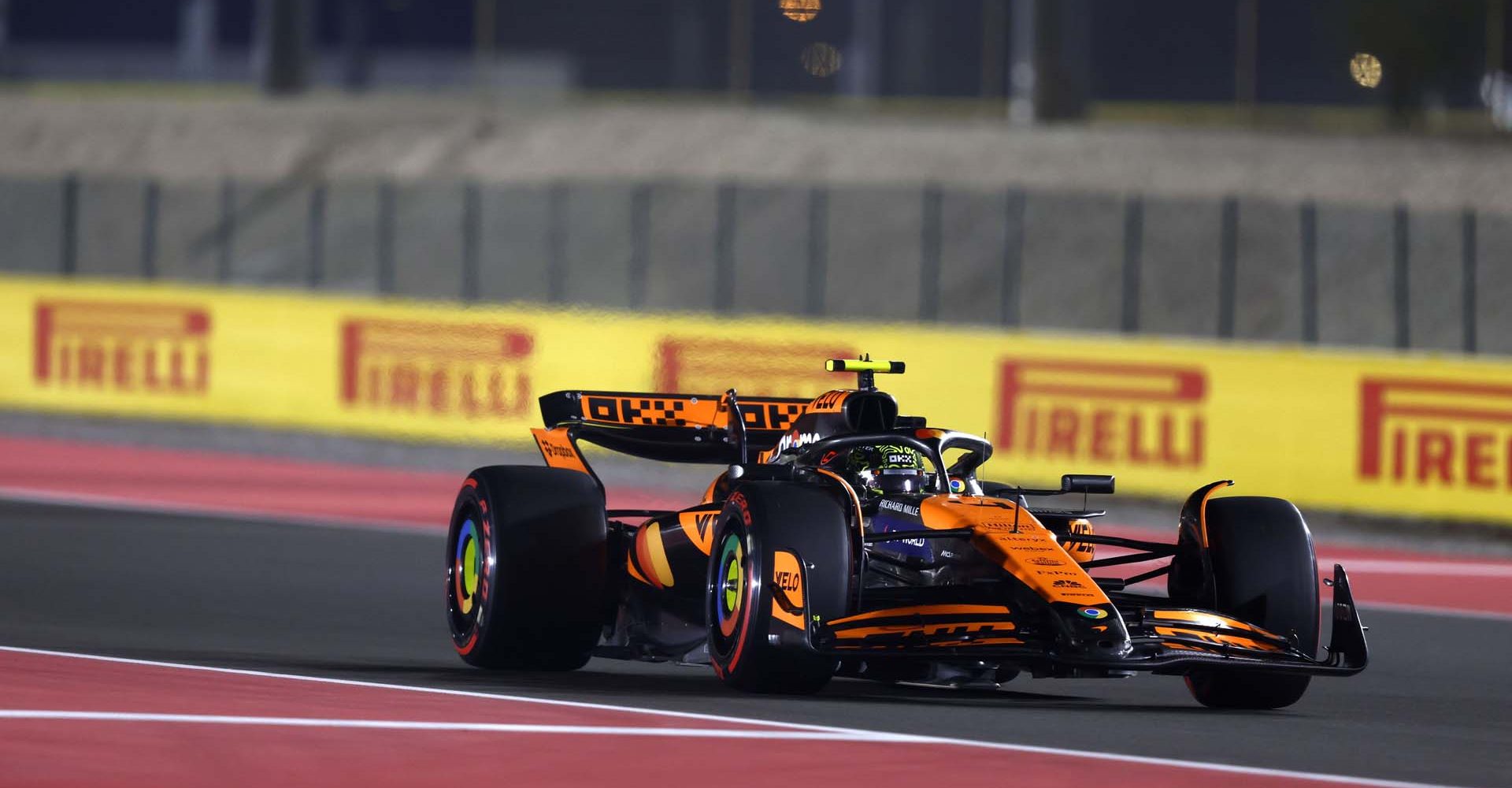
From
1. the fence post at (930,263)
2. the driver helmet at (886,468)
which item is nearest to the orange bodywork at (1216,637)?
the driver helmet at (886,468)

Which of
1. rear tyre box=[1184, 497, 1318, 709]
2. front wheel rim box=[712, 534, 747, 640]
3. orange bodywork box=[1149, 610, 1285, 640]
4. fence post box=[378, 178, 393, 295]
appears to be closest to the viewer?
orange bodywork box=[1149, 610, 1285, 640]

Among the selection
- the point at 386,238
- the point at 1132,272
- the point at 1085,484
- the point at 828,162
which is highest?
the point at 828,162

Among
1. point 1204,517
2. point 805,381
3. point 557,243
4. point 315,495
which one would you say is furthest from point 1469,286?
point 1204,517

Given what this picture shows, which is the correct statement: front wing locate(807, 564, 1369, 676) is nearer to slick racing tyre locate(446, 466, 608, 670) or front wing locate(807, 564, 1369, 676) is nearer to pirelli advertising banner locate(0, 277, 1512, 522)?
slick racing tyre locate(446, 466, 608, 670)

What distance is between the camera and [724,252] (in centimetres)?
3525

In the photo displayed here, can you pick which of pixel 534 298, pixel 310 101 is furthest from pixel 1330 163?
pixel 310 101

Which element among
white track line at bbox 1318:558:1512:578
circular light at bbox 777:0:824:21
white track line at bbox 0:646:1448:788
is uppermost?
circular light at bbox 777:0:824:21

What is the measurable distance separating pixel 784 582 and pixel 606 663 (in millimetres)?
2680

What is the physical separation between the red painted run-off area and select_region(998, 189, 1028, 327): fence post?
38.0 ft

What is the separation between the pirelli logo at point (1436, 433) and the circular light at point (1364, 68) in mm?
19733

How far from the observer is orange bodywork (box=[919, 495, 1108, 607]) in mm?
10844

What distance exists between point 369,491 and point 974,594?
11.8m

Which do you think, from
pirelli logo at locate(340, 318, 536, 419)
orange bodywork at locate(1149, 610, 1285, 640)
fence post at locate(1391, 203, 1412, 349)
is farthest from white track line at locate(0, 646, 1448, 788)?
fence post at locate(1391, 203, 1412, 349)

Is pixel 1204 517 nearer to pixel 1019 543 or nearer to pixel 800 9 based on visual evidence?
pixel 1019 543
